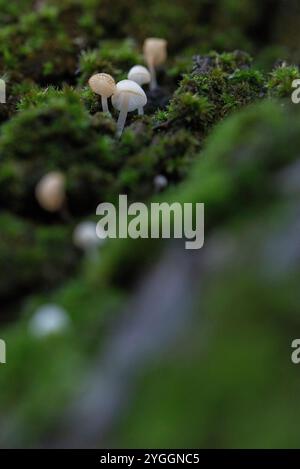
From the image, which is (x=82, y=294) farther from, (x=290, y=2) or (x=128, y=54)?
(x=290, y=2)

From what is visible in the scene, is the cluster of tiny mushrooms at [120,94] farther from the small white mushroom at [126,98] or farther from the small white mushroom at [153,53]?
the small white mushroom at [153,53]

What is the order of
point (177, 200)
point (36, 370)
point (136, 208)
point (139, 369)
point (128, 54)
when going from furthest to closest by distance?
1. point (128, 54)
2. point (136, 208)
3. point (177, 200)
4. point (36, 370)
5. point (139, 369)

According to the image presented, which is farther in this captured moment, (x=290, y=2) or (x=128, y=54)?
(x=290, y=2)

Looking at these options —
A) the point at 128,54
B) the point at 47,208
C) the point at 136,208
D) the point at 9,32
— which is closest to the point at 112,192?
the point at 136,208

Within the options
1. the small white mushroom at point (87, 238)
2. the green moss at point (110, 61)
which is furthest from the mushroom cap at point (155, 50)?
the small white mushroom at point (87, 238)

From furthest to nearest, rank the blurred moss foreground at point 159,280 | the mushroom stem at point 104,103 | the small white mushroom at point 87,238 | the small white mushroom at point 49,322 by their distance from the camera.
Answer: the mushroom stem at point 104,103
the small white mushroom at point 87,238
the small white mushroom at point 49,322
the blurred moss foreground at point 159,280

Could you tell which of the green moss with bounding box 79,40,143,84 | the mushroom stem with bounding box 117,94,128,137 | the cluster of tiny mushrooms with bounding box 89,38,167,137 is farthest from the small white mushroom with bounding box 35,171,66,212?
the green moss with bounding box 79,40,143,84

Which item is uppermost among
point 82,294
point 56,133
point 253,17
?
point 253,17
